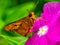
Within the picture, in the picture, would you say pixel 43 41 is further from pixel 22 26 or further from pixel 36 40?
pixel 22 26

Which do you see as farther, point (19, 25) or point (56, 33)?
point (19, 25)

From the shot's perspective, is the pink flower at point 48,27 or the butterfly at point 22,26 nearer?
the pink flower at point 48,27

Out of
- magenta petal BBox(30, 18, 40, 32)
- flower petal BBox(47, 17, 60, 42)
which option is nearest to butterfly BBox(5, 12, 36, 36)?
magenta petal BBox(30, 18, 40, 32)

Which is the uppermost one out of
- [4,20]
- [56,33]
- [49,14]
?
[4,20]

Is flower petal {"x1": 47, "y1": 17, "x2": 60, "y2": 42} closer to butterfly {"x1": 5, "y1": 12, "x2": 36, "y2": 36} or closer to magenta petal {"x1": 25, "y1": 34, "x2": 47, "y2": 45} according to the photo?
magenta petal {"x1": 25, "y1": 34, "x2": 47, "y2": 45}

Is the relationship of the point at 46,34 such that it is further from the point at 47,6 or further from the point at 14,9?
the point at 14,9

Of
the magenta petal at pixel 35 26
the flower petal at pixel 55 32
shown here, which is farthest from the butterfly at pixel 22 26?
the flower petal at pixel 55 32

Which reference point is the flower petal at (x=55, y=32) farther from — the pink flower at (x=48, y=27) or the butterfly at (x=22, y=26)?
the butterfly at (x=22, y=26)

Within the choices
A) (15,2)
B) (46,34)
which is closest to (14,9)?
(15,2)
